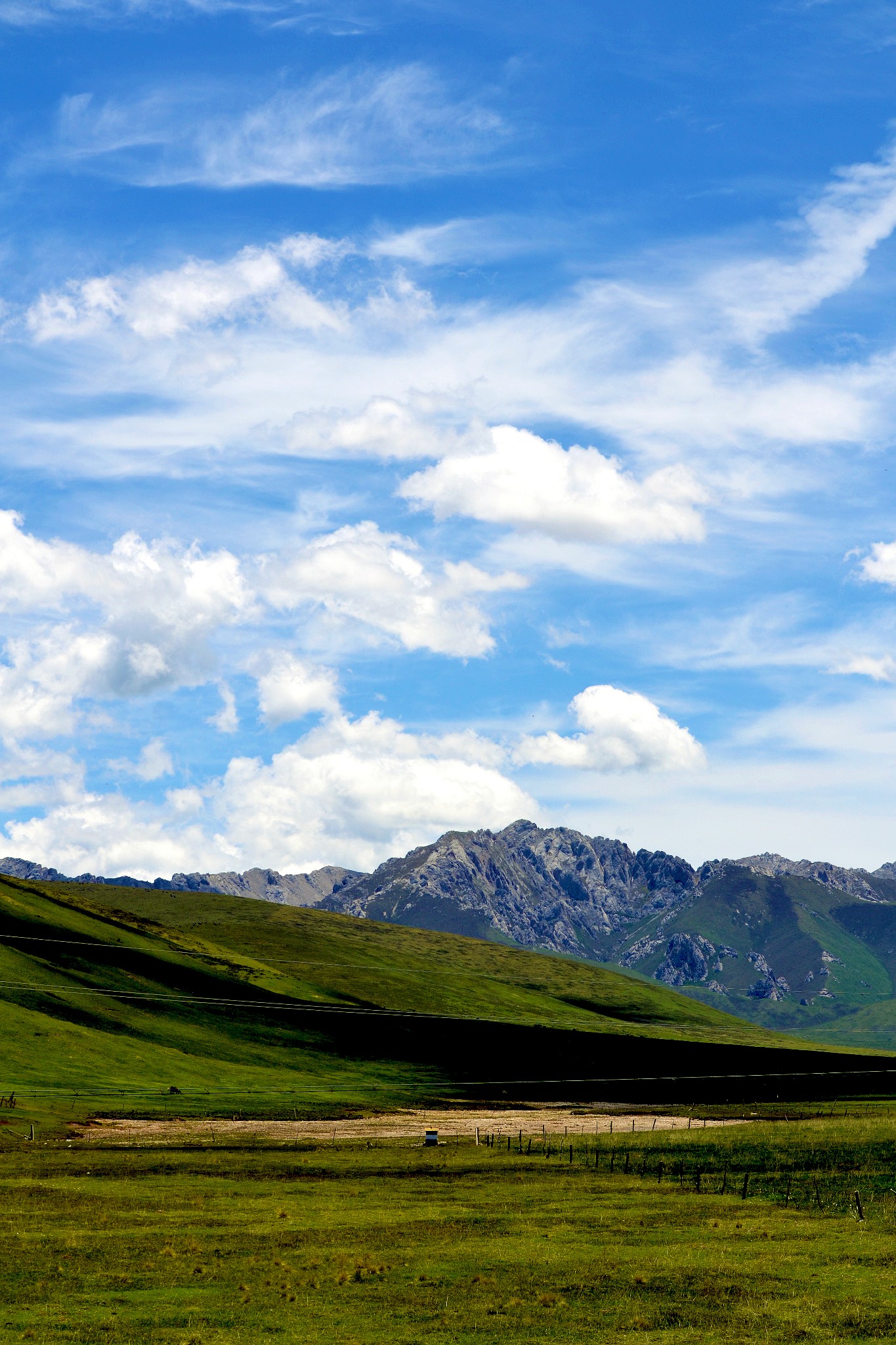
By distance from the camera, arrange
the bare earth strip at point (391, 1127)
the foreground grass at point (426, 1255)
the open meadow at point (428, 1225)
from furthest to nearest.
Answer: the bare earth strip at point (391, 1127), the open meadow at point (428, 1225), the foreground grass at point (426, 1255)

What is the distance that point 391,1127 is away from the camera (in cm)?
13088

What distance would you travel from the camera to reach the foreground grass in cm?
4112

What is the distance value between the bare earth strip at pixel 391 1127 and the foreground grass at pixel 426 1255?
23261mm

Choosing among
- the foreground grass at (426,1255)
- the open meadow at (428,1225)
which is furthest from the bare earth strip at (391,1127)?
the foreground grass at (426,1255)

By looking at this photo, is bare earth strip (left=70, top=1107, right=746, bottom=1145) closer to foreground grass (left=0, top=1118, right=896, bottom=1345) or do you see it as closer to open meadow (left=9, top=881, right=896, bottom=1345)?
open meadow (left=9, top=881, right=896, bottom=1345)

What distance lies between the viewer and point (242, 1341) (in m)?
38.6

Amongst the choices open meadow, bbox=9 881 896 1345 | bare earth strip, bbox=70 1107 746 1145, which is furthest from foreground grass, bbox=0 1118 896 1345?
bare earth strip, bbox=70 1107 746 1145

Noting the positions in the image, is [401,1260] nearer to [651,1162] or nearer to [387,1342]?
[387,1342]

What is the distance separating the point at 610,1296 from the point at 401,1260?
444 inches

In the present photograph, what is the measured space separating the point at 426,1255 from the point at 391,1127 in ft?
268

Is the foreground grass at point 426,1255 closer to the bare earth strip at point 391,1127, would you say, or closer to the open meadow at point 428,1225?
the open meadow at point 428,1225

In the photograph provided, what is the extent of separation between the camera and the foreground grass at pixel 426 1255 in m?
41.1

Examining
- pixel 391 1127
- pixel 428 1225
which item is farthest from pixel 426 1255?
pixel 391 1127

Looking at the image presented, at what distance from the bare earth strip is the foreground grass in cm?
2326
